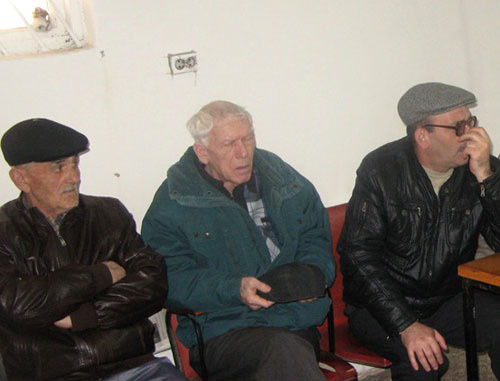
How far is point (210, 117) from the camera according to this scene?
2725 millimetres

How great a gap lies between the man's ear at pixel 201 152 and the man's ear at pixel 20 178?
2.40 ft

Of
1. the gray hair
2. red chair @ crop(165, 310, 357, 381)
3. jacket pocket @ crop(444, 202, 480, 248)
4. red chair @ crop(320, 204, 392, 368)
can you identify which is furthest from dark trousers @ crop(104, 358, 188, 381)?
jacket pocket @ crop(444, 202, 480, 248)

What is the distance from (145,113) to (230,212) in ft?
2.36

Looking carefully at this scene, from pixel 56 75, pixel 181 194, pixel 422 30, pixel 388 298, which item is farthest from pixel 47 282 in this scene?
pixel 422 30

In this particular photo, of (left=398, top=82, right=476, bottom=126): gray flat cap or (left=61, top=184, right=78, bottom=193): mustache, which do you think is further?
(left=398, top=82, right=476, bottom=126): gray flat cap

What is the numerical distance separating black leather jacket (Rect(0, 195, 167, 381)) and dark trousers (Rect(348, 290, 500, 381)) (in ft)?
2.97

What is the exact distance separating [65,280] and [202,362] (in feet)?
2.14

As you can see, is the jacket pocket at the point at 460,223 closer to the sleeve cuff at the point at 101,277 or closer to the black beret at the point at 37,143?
the sleeve cuff at the point at 101,277

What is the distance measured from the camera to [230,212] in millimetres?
2678

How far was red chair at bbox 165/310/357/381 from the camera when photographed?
2.46 m

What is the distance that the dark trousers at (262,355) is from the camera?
2.31 meters

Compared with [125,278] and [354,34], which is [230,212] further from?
[354,34]

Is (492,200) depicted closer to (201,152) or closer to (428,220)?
(428,220)

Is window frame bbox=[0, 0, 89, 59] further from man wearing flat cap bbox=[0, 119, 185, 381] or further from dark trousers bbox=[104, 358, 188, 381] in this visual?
dark trousers bbox=[104, 358, 188, 381]
